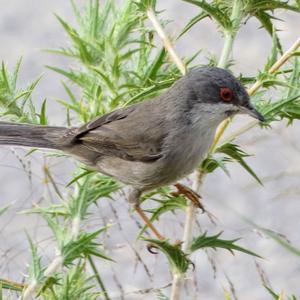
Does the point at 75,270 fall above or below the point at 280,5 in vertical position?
below

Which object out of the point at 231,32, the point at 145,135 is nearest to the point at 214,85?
the point at 231,32

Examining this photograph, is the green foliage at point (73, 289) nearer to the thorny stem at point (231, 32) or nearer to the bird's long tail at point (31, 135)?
the bird's long tail at point (31, 135)

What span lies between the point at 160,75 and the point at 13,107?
1.96 ft

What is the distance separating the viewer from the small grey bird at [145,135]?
4.06 metres

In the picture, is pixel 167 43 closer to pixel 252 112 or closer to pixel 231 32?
pixel 231 32

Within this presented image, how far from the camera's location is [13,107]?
3844mm

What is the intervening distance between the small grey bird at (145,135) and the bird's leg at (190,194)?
97 millimetres

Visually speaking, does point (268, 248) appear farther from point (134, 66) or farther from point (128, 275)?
point (134, 66)

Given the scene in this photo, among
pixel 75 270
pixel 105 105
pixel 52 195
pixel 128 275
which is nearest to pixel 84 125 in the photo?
pixel 105 105

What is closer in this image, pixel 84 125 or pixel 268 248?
pixel 84 125

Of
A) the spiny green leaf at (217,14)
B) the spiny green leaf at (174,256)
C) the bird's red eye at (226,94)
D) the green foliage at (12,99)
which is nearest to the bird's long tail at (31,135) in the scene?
the green foliage at (12,99)

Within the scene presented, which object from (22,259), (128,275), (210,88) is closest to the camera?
(210,88)

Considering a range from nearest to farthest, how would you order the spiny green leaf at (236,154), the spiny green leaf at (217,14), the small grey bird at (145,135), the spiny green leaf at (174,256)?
the spiny green leaf at (174,256) → the spiny green leaf at (236,154) → the spiny green leaf at (217,14) → the small grey bird at (145,135)

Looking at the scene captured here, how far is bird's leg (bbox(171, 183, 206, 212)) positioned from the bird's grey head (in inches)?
13.4
